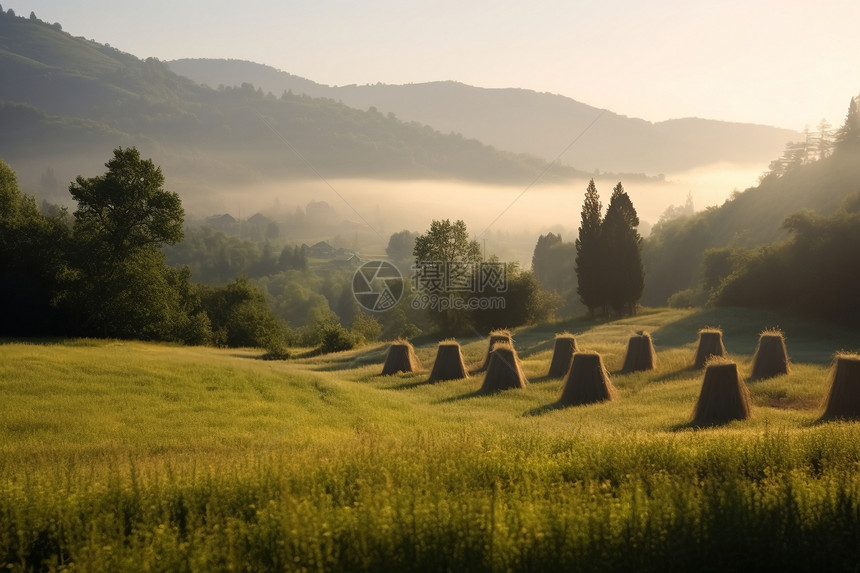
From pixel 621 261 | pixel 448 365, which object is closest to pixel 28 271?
pixel 448 365

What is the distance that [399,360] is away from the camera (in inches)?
1592

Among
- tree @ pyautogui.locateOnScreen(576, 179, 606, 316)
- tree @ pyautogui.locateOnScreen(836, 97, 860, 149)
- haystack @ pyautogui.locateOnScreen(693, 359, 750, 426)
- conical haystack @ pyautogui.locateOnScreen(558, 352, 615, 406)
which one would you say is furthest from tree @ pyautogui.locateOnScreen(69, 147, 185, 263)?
tree @ pyautogui.locateOnScreen(836, 97, 860, 149)

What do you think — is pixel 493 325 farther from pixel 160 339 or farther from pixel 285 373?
pixel 285 373

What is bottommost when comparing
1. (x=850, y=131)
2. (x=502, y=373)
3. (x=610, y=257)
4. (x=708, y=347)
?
(x=502, y=373)

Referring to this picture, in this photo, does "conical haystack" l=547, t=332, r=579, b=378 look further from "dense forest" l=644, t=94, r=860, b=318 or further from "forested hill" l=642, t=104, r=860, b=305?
"forested hill" l=642, t=104, r=860, b=305

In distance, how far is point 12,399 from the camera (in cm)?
2519

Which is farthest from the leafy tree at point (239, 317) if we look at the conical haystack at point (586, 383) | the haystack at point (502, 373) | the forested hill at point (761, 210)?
the forested hill at point (761, 210)

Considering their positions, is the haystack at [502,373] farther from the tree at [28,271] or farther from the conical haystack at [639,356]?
the tree at [28,271]

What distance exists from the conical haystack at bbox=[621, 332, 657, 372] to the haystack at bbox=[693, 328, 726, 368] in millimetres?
2226

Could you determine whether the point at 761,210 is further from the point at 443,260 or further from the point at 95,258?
the point at 95,258

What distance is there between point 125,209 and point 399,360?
894 inches

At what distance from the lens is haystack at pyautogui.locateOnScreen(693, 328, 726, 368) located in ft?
121

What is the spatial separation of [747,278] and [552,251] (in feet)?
339

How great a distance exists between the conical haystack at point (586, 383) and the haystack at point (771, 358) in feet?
26.6
